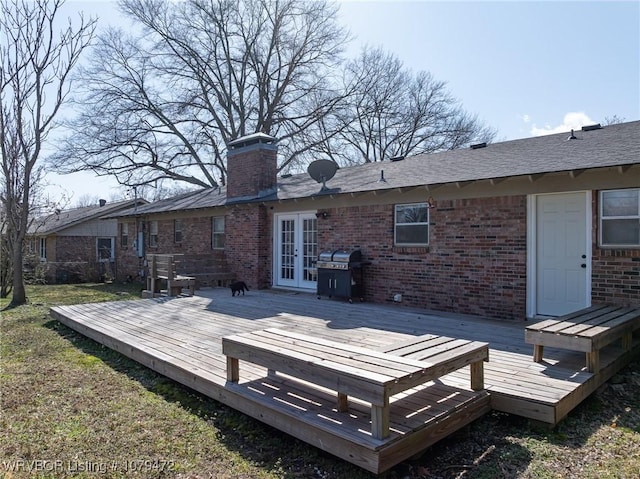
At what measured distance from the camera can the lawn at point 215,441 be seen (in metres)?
3.18

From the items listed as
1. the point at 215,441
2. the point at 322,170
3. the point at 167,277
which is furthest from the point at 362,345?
the point at 322,170

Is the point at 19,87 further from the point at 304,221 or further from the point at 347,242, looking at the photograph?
the point at 347,242

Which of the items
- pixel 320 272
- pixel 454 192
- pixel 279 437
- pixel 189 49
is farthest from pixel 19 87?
pixel 189 49

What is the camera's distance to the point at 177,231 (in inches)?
634

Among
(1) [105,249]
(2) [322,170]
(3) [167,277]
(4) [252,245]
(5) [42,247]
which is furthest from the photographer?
(5) [42,247]

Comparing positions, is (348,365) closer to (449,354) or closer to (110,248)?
(449,354)

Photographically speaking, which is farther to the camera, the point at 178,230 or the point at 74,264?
the point at 74,264

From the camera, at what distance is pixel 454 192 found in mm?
8352

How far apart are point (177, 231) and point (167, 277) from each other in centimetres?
578

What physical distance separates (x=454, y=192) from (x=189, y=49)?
20.8 m

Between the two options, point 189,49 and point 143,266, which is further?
point 189,49

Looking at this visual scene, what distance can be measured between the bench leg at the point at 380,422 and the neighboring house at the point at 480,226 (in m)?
5.22

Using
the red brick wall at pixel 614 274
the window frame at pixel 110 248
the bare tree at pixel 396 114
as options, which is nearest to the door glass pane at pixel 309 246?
the red brick wall at pixel 614 274

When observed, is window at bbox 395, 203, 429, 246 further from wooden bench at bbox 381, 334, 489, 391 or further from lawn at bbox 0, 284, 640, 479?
wooden bench at bbox 381, 334, 489, 391
